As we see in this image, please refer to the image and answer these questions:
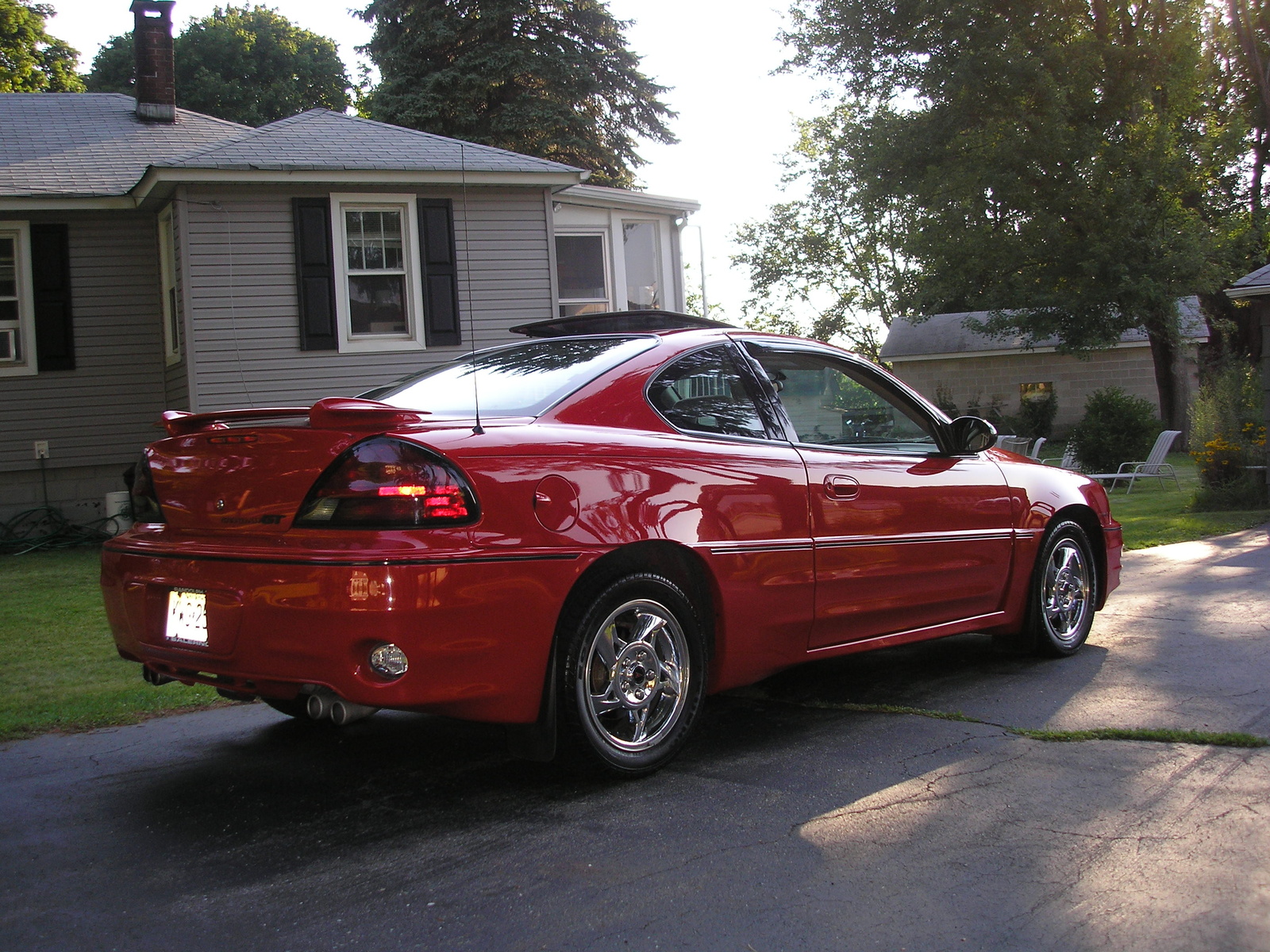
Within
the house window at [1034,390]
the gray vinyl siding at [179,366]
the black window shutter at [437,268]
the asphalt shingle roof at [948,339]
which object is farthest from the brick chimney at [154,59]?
the house window at [1034,390]

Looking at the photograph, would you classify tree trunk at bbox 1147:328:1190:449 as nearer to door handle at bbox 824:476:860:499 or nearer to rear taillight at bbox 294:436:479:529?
door handle at bbox 824:476:860:499

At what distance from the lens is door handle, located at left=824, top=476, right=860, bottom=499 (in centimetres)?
454

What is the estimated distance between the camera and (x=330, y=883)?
3.04 meters

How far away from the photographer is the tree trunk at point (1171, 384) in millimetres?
26781

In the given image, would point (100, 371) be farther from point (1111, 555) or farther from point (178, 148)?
point (1111, 555)

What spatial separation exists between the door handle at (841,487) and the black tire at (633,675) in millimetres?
860

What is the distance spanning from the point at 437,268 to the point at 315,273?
1.46 m

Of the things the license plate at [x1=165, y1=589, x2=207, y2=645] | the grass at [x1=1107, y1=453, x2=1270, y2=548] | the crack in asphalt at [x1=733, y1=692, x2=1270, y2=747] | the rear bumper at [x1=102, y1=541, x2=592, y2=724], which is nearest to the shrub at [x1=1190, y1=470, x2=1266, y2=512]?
the grass at [x1=1107, y1=453, x2=1270, y2=548]

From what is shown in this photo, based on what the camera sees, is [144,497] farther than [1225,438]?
No

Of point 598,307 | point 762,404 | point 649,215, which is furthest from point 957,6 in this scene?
point 762,404

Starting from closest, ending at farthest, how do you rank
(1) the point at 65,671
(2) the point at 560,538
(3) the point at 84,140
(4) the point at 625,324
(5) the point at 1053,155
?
1. (2) the point at 560,538
2. (4) the point at 625,324
3. (1) the point at 65,671
4. (3) the point at 84,140
5. (5) the point at 1053,155

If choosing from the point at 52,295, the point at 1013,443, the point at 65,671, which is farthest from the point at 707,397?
the point at 1013,443

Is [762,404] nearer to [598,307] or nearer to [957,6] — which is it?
[598,307]

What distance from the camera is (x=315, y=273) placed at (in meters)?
13.9
